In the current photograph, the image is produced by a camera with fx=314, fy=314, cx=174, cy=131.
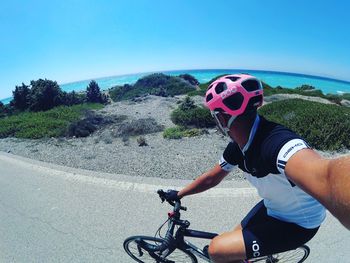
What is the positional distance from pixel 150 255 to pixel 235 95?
226 centimetres

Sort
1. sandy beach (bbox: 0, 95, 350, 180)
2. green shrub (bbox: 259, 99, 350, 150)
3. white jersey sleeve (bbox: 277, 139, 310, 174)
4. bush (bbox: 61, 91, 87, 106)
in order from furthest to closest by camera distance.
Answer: bush (bbox: 61, 91, 87, 106) < green shrub (bbox: 259, 99, 350, 150) < sandy beach (bbox: 0, 95, 350, 180) < white jersey sleeve (bbox: 277, 139, 310, 174)

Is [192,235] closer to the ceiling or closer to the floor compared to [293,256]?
closer to the ceiling

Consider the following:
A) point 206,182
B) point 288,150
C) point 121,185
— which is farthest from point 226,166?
point 121,185

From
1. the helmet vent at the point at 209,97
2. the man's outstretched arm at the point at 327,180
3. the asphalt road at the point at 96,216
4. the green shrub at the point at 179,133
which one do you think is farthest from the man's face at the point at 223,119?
the green shrub at the point at 179,133

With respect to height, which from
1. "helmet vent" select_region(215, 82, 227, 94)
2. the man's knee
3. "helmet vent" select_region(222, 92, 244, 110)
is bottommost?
the man's knee

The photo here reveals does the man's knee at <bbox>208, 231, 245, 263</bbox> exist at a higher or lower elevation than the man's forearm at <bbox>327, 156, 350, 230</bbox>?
lower

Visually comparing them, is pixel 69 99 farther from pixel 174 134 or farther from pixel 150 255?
pixel 150 255

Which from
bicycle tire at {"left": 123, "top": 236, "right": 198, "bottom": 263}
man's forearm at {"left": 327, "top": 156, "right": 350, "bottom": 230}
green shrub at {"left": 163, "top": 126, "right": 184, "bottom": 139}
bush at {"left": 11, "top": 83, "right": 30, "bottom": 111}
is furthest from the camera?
bush at {"left": 11, "top": 83, "right": 30, "bottom": 111}

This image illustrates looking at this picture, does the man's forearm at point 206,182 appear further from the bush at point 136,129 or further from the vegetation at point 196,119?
the vegetation at point 196,119

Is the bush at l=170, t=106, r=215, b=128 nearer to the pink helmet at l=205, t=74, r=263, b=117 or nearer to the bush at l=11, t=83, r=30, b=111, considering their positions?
the pink helmet at l=205, t=74, r=263, b=117

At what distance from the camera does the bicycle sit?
10.8 feet

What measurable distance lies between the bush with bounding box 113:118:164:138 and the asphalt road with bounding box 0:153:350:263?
189 inches

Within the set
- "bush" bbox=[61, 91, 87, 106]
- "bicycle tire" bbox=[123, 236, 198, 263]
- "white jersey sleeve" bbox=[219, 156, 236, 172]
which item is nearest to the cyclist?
"white jersey sleeve" bbox=[219, 156, 236, 172]

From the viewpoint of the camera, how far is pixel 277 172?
228 cm
